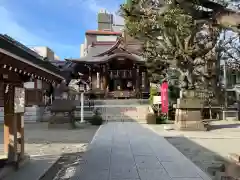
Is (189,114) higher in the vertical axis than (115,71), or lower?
lower

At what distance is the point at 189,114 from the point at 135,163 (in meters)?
9.51

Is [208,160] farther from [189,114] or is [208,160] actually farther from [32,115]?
[32,115]

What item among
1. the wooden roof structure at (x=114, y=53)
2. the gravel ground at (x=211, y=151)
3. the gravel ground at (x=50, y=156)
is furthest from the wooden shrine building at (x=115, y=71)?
the gravel ground at (x=50, y=156)

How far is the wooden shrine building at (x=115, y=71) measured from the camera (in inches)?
1490

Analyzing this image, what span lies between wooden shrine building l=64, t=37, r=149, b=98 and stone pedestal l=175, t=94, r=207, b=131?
1999cm

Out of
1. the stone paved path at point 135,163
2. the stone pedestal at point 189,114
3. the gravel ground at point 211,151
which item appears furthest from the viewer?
the stone pedestal at point 189,114

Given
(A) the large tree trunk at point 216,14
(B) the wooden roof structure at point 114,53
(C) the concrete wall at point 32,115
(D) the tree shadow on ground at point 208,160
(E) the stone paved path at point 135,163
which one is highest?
(B) the wooden roof structure at point 114,53

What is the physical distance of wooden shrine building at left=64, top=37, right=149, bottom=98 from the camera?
124 ft

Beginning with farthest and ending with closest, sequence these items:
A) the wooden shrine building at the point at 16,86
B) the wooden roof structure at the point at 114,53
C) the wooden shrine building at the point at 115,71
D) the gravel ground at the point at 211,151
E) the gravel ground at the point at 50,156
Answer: the wooden roof structure at the point at 114,53, the wooden shrine building at the point at 115,71, the gravel ground at the point at 211,151, the gravel ground at the point at 50,156, the wooden shrine building at the point at 16,86

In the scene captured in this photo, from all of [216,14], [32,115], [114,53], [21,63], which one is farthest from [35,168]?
[114,53]

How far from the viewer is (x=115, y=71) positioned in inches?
1594

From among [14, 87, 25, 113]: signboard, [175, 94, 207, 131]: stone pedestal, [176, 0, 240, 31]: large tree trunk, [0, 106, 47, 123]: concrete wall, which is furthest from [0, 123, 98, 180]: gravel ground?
[0, 106, 47, 123]: concrete wall

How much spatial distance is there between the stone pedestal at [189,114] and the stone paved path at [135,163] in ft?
18.1

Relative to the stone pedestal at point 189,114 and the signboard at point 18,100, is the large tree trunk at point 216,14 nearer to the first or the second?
the signboard at point 18,100
